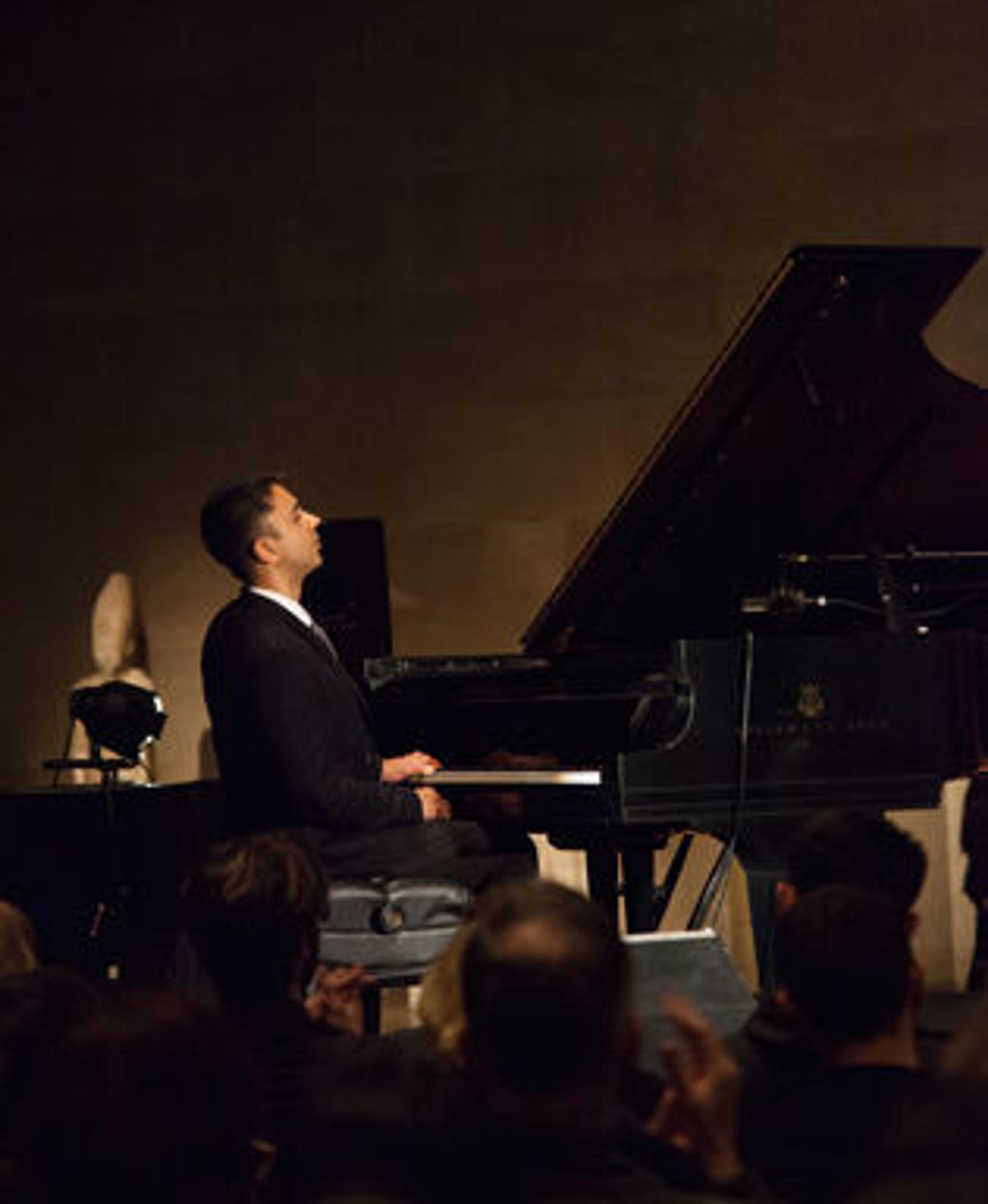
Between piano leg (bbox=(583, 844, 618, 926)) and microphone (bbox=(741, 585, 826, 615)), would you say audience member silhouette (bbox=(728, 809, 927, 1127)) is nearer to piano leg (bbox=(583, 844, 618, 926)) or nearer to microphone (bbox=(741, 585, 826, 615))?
piano leg (bbox=(583, 844, 618, 926))

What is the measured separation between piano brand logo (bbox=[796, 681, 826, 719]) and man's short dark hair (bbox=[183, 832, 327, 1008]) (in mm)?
1753

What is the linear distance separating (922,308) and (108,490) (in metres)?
4.45

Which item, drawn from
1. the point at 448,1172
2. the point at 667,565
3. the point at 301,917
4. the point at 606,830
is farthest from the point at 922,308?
the point at 448,1172

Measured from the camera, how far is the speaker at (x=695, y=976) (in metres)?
3.62

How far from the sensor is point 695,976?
12.1 feet

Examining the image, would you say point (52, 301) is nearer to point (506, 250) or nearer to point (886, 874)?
point (506, 250)

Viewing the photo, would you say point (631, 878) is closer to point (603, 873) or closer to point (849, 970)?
point (603, 873)

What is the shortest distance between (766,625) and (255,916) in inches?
95.9

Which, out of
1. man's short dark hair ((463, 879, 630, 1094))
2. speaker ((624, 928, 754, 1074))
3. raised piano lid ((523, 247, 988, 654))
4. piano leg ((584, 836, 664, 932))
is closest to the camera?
man's short dark hair ((463, 879, 630, 1094))

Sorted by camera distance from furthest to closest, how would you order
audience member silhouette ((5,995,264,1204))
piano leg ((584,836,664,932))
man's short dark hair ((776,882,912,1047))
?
piano leg ((584,836,664,932)) → man's short dark hair ((776,882,912,1047)) → audience member silhouette ((5,995,264,1204))

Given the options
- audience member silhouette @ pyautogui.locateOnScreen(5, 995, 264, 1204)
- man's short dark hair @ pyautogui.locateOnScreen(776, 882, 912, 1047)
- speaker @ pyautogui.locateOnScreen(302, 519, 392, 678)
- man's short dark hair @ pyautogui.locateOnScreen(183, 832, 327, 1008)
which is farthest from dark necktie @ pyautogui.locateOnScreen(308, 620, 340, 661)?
audience member silhouette @ pyautogui.locateOnScreen(5, 995, 264, 1204)

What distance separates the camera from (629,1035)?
179 centimetres

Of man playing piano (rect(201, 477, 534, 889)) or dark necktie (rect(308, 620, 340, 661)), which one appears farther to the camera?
dark necktie (rect(308, 620, 340, 661))

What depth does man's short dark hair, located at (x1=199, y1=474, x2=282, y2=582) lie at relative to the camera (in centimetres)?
443
